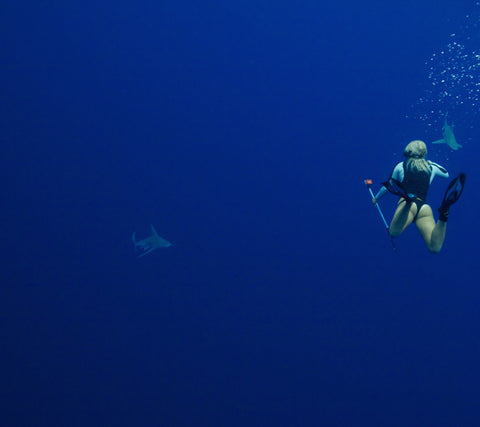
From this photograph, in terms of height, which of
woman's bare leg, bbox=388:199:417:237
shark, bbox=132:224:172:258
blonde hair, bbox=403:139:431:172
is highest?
shark, bbox=132:224:172:258

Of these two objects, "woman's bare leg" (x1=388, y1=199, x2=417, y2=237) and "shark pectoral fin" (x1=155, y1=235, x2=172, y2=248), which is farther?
"shark pectoral fin" (x1=155, y1=235, x2=172, y2=248)

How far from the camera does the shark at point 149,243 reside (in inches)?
226

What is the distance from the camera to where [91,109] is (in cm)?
562

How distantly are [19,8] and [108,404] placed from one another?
560cm

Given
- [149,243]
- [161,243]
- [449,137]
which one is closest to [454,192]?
[449,137]

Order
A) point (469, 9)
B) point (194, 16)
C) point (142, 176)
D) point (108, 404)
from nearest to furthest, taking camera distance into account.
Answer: point (469, 9), point (194, 16), point (142, 176), point (108, 404)

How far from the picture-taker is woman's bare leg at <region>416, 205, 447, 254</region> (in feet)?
11.2

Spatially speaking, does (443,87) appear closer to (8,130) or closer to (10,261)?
(8,130)

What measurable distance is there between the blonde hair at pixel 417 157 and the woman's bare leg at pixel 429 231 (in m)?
0.35

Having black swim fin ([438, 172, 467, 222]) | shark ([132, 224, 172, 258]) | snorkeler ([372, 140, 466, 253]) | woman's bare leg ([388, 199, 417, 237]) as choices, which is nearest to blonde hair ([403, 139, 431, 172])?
snorkeler ([372, 140, 466, 253])

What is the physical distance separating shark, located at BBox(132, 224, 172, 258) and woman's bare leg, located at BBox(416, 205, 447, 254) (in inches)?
131

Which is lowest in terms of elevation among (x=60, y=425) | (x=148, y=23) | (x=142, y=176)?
(x=60, y=425)

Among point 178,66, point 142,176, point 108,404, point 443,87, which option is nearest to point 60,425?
point 108,404

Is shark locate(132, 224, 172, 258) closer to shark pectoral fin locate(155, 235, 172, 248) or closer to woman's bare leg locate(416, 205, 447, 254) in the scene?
shark pectoral fin locate(155, 235, 172, 248)
